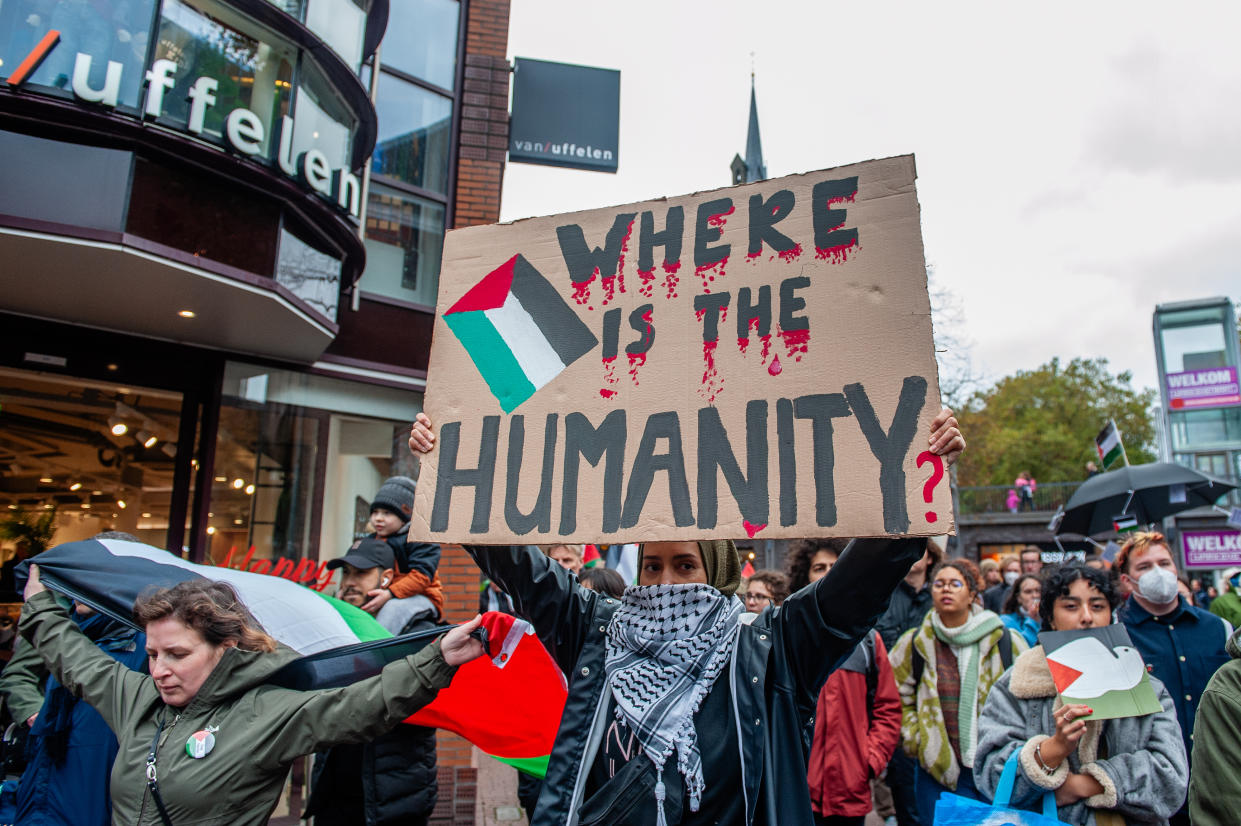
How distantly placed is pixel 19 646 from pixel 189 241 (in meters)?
3.20

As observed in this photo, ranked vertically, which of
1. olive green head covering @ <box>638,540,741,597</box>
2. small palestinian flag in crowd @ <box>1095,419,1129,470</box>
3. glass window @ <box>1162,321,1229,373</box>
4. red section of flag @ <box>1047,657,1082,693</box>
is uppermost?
glass window @ <box>1162,321,1229,373</box>

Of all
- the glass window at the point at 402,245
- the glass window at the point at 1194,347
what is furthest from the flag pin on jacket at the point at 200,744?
the glass window at the point at 1194,347

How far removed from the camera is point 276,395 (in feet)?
25.5

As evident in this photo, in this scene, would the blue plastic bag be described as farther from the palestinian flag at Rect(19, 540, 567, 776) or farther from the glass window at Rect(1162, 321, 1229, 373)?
the glass window at Rect(1162, 321, 1229, 373)

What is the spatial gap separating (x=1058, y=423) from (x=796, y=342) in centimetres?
5388

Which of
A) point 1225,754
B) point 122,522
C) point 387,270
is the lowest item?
point 1225,754

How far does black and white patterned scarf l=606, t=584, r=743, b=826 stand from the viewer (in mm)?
2211

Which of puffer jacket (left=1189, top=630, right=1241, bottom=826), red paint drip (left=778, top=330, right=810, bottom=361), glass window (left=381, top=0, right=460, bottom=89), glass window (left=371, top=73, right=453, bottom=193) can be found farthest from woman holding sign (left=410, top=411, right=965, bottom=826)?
glass window (left=381, top=0, right=460, bottom=89)

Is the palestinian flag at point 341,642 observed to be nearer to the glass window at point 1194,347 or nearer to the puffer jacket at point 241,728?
the puffer jacket at point 241,728

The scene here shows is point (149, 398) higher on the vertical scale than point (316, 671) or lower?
higher

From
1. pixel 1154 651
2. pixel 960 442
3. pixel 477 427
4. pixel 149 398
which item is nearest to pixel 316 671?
pixel 477 427

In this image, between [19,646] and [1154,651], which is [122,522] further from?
[1154,651]

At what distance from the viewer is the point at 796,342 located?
236 centimetres

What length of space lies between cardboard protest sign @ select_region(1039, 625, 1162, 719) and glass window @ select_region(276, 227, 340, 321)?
5784mm
